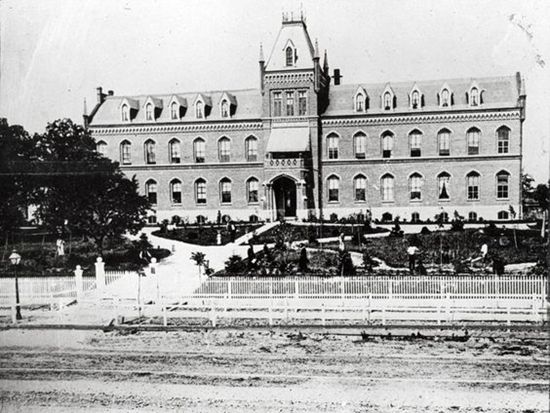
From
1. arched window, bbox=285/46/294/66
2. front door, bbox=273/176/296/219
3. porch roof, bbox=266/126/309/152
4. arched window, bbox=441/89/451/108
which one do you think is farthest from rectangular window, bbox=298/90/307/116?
arched window, bbox=441/89/451/108

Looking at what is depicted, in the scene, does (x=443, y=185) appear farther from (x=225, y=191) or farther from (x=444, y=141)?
(x=225, y=191)

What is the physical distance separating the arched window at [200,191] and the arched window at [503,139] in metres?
Result: 22.0

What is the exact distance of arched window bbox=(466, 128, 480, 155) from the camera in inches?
1550

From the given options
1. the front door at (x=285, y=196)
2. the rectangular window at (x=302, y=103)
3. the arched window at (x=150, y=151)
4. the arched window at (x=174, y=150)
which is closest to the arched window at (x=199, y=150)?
the arched window at (x=174, y=150)

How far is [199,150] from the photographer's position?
42.0m

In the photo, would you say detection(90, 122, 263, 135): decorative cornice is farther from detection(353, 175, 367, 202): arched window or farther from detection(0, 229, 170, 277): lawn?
detection(0, 229, 170, 277): lawn

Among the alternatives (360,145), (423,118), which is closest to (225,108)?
(360,145)

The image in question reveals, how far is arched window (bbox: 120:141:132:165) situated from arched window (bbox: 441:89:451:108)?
936 inches

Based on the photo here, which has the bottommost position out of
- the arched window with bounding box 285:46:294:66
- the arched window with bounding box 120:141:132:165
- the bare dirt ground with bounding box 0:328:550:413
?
the bare dirt ground with bounding box 0:328:550:413

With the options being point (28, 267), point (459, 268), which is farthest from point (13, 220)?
point (459, 268)

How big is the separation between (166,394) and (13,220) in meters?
11.9

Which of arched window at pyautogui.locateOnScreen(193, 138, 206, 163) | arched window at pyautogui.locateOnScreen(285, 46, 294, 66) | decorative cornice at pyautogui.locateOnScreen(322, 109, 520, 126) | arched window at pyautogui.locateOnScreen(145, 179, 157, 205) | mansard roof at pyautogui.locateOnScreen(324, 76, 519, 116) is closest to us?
decorative cornice at pyautogui.locateOnScreen(322, 109, 520, 126)

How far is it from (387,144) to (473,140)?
20.4 feet

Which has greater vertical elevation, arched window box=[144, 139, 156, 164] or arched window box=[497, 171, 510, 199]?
arched window box=[144, 139, 156, 164]
